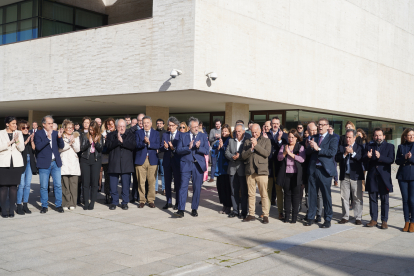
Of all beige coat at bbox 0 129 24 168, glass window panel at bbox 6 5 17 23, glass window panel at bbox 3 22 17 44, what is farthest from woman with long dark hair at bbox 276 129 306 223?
glass window panel at bbox 6 5 17 23

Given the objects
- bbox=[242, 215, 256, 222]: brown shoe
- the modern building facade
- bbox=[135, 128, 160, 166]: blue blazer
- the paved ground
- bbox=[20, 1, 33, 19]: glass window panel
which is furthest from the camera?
bbox=[20, 1, 33, 19]: glass window panel

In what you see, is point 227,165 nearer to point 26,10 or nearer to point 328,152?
point 328,152

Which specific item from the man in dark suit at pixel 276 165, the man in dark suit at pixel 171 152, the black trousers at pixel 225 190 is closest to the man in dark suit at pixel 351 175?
the man in dark suit at pixel 276 165

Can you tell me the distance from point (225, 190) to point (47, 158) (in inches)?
148

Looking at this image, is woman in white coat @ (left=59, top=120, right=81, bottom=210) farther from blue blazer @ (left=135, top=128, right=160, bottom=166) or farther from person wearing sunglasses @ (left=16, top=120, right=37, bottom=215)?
blue blazer @ (left=135, top=128, right=160, bottom=166)

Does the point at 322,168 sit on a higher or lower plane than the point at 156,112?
lower

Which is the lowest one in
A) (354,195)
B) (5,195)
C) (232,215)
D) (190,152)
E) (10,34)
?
(232,215)

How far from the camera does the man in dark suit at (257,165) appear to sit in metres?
7.93

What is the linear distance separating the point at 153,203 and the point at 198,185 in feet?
4.98

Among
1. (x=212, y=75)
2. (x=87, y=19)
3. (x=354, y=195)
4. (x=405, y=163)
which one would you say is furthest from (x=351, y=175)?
(x=87, y=19)

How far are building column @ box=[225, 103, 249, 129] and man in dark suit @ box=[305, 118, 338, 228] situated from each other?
1054cm

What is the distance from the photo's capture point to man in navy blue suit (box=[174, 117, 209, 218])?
27.8 feet

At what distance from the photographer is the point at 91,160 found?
30.2 ft

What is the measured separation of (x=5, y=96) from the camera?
20.6 meters
